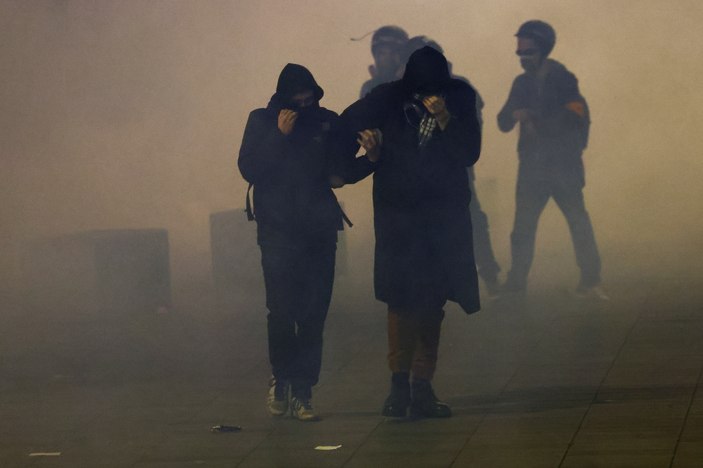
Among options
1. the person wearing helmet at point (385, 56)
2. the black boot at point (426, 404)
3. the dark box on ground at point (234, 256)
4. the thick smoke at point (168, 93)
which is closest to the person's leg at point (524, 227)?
the person wearing helmet at point (385, 56)

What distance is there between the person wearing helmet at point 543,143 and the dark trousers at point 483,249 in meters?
0.18

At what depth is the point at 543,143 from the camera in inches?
563

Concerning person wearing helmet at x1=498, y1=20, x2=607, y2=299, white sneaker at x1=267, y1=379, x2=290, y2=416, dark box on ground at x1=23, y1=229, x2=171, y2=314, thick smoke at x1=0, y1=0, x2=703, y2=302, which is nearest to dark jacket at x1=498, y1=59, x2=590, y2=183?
person wearing helmet at x1=498, y1=20, x2=607, y2=299

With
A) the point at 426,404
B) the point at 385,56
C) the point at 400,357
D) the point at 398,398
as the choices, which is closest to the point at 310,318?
the point at 400,357

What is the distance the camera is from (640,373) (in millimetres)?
10227

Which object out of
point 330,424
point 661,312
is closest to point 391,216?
point 330,424

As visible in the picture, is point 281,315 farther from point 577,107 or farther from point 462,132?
point 577,107

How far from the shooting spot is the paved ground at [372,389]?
8.69 meters

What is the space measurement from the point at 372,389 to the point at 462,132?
5.52 ft

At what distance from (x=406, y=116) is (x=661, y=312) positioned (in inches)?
143

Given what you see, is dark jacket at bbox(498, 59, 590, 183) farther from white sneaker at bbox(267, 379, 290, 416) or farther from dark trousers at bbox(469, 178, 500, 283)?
white sneaker at bbox(267, 379, 290, 416)

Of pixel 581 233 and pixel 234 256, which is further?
pixel 234 256

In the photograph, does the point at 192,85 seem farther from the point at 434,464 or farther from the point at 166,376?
the point at 434,464

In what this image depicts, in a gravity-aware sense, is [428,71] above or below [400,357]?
above
